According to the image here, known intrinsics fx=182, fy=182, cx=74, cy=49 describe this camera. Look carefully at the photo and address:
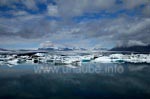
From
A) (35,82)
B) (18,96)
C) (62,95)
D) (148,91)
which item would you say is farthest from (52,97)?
(148,91)

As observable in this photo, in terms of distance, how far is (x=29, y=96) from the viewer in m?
7.70

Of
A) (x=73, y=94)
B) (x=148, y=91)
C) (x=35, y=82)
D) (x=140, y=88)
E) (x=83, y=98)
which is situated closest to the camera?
(x=83, y=98)

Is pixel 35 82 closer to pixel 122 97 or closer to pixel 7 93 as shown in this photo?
pixel 7 93

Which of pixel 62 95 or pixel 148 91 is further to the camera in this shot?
pixel 148 91

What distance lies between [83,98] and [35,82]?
4.20m

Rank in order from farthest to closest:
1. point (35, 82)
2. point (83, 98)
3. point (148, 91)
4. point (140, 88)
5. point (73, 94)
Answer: point (35, 82) → point (140, 88) → point (148, 91) → point (73, 94) → point (83, 98)

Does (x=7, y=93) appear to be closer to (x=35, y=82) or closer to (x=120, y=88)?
(x=35, y=82)

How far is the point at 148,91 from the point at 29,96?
544 cm

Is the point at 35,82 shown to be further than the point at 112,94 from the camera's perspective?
Yes

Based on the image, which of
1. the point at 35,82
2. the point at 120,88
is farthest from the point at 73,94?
the point at 35,82

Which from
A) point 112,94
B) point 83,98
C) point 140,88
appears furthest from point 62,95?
point 140,88

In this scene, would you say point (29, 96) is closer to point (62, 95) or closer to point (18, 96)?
point (18, 96)

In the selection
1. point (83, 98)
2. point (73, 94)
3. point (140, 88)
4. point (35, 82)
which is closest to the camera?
point (83, 98)

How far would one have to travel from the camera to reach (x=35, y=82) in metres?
10.6
